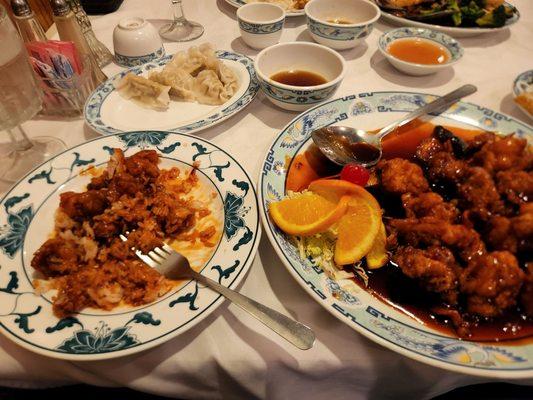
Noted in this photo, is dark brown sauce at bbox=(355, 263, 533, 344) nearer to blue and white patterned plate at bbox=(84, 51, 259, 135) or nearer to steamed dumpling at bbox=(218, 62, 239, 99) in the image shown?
blue and white patterned plate at bbox=(84, 51, 259, 135)

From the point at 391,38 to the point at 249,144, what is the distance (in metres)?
1.59

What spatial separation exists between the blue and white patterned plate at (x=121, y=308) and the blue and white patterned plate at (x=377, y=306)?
14 cm

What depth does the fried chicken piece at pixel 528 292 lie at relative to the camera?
1351 millimetres

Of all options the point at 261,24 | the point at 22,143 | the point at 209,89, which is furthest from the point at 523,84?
the point at 22,143

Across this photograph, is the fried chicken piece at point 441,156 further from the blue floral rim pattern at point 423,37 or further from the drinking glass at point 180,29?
the drinking glass at point 180,29

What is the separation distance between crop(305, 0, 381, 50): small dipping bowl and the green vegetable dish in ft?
1.04

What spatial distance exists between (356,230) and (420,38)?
206 cm

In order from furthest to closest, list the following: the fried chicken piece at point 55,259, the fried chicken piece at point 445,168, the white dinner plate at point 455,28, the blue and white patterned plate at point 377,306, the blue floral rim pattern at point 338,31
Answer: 1. the white dinner plate at point 455,28
2. the blue floral rim pattern at point 338,31
3. the fried chicken piece at point 445,168
4. the fried chicken piece at point 55,259
5. the blue and white patterned plate at point 377,306

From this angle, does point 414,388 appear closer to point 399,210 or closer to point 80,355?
point 399,210

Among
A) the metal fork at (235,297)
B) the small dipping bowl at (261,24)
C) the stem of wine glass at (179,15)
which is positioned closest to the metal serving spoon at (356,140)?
the metal fork at (235,297)

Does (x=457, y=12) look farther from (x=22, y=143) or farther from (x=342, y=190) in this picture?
(x=22, y=143)

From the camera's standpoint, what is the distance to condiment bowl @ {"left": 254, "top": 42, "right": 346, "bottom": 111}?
212cm

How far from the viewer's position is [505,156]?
1.70 meters

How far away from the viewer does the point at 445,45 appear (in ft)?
8.87
